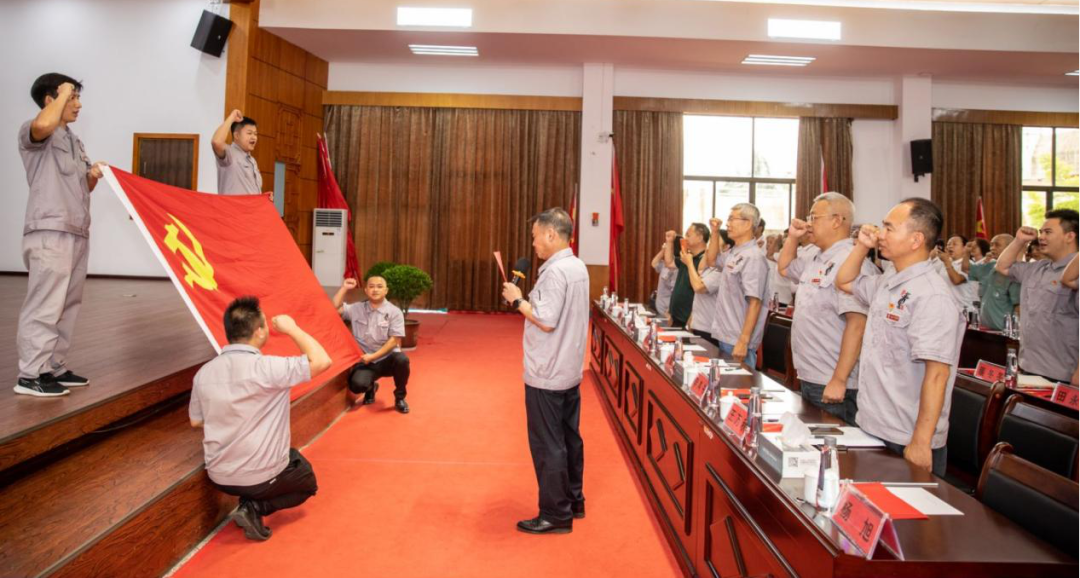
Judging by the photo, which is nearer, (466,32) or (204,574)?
(204,574)

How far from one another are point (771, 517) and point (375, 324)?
326cm

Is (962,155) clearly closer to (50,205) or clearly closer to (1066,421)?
(1066,421)

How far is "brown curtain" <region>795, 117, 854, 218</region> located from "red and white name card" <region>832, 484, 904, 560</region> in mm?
8668

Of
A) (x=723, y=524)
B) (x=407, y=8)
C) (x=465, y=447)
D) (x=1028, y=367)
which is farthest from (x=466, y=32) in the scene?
(x=723, y=524)

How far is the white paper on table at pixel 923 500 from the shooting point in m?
1.36

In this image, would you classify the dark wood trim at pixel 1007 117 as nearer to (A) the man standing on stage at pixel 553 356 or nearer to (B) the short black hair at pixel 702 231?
(B) the short black hair at pixel 702 231

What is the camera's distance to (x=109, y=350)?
340 cm

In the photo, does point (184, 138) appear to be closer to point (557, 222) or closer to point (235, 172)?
point (235, 172)

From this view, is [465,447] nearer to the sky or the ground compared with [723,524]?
nearer to the ground

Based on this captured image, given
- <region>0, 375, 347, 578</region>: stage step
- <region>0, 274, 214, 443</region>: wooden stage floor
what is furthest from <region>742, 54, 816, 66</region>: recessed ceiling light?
<region>0, 375, 347, 578</region>: stage step

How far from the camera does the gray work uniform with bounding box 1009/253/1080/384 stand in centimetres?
339

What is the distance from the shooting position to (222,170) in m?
3.90

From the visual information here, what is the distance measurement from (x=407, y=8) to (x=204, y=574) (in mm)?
7030

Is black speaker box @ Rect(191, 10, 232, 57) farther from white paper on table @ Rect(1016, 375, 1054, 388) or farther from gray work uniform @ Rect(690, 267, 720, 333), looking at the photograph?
white paper on table @ Rect(1016, 375, 1054, 388)
